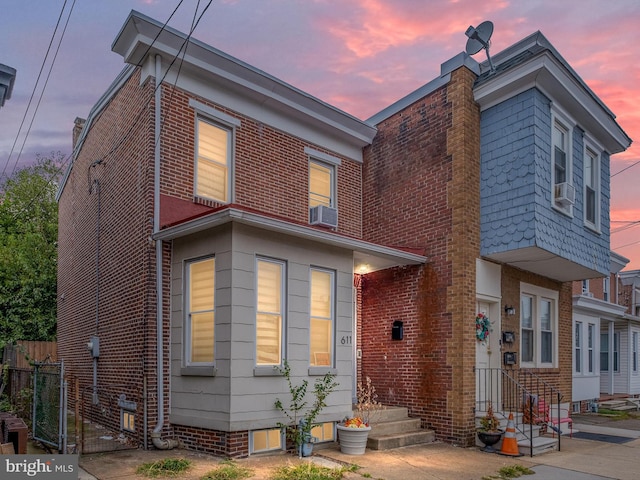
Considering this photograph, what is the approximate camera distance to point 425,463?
338 inches

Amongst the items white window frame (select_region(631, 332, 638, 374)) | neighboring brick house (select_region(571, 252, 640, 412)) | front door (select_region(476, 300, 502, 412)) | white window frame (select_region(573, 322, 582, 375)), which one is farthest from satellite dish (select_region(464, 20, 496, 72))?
white window frame (select_region(631, 332, 638, 374))

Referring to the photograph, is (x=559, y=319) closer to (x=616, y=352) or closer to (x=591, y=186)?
(x=591, y=186)

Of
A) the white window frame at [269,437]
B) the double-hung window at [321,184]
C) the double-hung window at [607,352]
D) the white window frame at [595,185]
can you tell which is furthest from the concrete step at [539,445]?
the double-hung window at [607,352]

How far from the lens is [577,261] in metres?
11.6

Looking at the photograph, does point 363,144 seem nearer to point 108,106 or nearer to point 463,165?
point 463,165

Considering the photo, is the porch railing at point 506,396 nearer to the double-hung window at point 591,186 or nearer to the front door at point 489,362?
the front door at point 489,362

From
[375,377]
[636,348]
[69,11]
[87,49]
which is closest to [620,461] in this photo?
[375,377]

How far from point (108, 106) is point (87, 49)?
6.72ft

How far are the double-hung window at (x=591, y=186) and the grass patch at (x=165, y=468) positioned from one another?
997 cm

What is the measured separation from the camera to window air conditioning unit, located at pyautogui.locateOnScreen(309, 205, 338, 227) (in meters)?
11.5

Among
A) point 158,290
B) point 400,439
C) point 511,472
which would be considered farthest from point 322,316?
point 511,472

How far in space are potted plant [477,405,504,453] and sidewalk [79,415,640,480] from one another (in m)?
0.23

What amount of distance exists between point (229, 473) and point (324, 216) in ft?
19.2

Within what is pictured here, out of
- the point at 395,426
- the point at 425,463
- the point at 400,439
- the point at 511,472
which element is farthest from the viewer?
the point at 395,426
